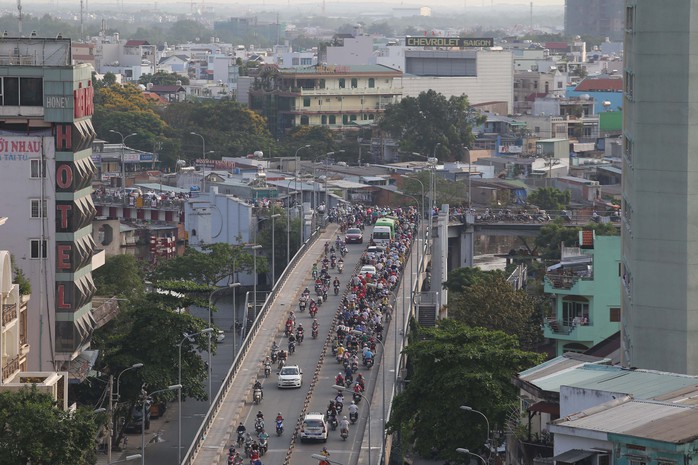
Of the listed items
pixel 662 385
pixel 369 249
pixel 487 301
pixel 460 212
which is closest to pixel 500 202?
pixel 460 212

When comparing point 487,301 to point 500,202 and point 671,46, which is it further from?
point 500,202

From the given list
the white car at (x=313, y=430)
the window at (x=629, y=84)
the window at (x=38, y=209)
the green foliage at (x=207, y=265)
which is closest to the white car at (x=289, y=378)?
the white car at (x=313, y=430)

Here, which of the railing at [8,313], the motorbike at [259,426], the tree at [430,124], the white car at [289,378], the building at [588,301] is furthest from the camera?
the tree at [430,124]

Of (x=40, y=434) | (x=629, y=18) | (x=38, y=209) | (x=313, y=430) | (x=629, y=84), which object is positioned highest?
(x=629, y=18)

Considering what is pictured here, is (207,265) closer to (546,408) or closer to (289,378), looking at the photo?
(289,378)

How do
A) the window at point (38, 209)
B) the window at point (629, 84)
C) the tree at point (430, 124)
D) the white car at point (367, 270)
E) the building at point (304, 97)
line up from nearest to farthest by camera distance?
the window at point (629, 84), the window at point (38, 209), the white car at point (367, 270), the tree at point (430, 124), the building at point (304, 97)

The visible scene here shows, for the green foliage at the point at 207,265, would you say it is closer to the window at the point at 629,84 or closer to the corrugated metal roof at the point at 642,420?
the window at the point at 629,84

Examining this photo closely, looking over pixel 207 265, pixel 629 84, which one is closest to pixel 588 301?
pixel 629 84
